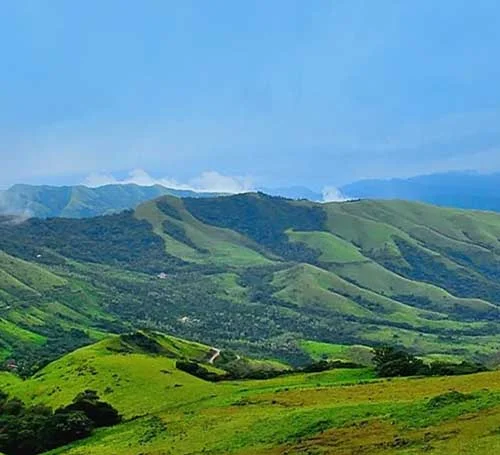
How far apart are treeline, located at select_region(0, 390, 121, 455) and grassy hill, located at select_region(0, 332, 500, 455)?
82.7 inches

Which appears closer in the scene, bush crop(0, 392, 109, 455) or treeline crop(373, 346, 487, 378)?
bush crop(0, 392, 109, 455)

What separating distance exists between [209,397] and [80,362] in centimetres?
4058

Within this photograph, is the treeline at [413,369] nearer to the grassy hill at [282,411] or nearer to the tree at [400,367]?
the tree at [400,367]

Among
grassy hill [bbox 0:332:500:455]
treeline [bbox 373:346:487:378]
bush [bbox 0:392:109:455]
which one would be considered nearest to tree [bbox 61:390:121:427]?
bush [bbox 0:392:109:455]

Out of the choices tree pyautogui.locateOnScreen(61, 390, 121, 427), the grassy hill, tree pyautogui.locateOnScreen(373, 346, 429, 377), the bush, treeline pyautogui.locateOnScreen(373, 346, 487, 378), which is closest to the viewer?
the grassy hill

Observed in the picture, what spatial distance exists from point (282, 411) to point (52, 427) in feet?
83.3

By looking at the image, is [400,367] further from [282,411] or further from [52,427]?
[52,427]

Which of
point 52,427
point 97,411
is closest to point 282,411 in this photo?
point 97,411

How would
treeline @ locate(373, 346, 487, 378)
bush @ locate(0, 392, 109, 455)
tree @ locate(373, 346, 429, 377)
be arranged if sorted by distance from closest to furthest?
1. bush @ locate(0, 392, 109, 455)
2. treeline @ locate(373, 346, 487, 378)
3. tree @ locate(373, 346, 429, 377)

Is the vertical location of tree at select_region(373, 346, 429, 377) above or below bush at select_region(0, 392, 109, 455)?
above

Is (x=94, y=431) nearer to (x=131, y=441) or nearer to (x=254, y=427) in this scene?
(x=131, y=441)

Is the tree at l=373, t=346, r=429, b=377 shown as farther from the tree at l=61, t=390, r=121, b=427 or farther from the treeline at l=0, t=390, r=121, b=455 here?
the treeline at l=0, t=390, r=121, b=455

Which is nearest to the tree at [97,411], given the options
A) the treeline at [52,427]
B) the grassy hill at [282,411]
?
the treeline at [52,427]

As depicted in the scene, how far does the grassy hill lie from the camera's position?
46594 mm
